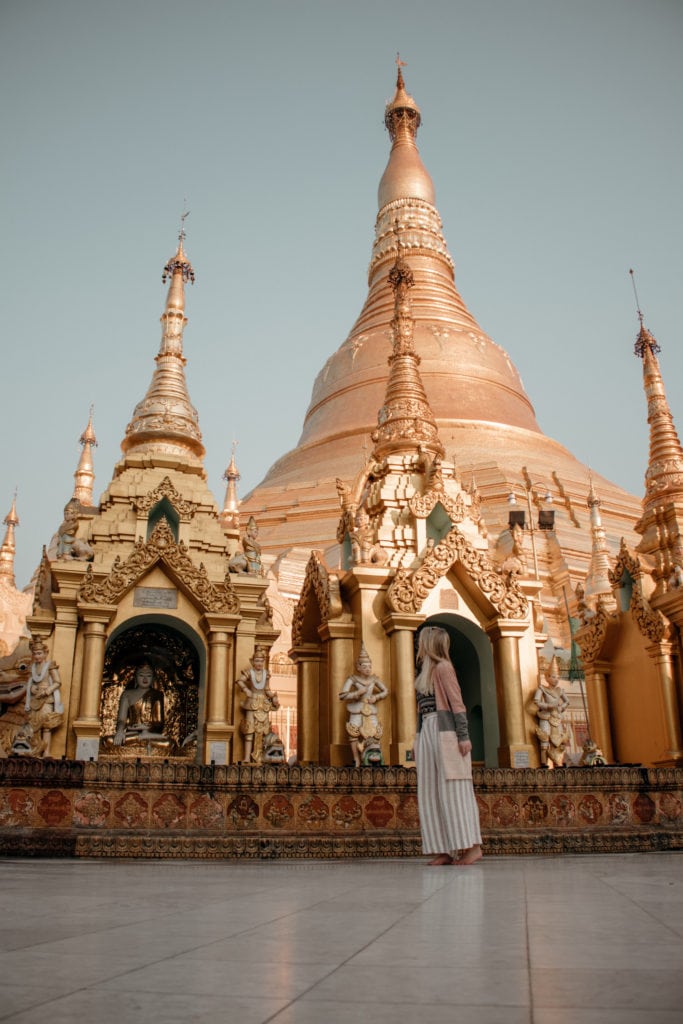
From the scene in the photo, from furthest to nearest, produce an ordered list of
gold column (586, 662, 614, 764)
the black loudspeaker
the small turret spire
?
the small turret spire < the black loudspeaker < gold column (586, 662, 614, 764)

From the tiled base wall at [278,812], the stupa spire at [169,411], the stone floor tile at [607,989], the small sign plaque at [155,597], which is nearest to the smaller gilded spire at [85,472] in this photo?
the stupa spire at [169,411]

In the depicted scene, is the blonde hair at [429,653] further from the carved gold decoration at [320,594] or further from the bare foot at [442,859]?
the carved gold decoration at [320,594]

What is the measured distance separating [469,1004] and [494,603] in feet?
34.3

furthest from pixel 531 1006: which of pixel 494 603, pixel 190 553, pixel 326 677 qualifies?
pixel 190 553

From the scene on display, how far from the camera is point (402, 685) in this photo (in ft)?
38.0

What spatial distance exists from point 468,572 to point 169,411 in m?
7.88

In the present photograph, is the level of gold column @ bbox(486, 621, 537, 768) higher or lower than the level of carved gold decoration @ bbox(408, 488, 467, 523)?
lower

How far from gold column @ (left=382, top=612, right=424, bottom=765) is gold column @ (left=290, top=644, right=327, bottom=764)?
2168 mm

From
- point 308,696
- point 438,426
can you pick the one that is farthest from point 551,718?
point 438,426

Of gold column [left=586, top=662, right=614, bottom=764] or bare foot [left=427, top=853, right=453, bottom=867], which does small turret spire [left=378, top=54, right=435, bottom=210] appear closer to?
gold column [left=586, top=662, right=614, bottom=764]

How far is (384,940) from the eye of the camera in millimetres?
2908

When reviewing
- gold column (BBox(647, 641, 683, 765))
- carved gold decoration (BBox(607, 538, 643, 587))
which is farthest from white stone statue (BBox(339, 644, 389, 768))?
carved gold decoration (BBox(607, 538, 643, 587))

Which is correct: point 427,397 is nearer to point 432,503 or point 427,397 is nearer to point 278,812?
point 432,503

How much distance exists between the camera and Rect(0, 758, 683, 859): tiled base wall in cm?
826
